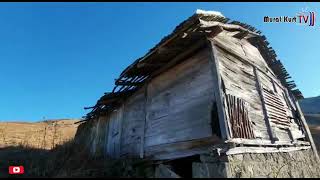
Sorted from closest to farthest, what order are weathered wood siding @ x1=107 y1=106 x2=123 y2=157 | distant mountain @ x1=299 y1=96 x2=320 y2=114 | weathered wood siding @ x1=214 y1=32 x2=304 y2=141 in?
weathered wood siding @ x1=214 y1=32 x2=304 y2=141 < weathered wood siding @ x1=107 y1=106 x2=123 y2=157 < distant mountain @ x1=299 y1=96 x2=320 y2=114

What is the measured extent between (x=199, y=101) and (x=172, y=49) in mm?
1865

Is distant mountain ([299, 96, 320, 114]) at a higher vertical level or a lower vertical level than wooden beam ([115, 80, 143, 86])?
higher

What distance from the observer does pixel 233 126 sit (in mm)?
6320

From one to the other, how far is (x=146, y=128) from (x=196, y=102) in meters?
2.17

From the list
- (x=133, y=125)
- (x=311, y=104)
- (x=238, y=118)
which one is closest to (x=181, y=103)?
(x=238, y=118)

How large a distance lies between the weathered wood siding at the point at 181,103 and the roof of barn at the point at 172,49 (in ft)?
1.43

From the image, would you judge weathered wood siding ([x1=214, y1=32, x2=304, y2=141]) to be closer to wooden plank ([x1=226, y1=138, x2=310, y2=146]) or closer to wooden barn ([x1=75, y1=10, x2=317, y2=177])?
wooden barn ([x1=75, y1=10, x2=317, y2=177])

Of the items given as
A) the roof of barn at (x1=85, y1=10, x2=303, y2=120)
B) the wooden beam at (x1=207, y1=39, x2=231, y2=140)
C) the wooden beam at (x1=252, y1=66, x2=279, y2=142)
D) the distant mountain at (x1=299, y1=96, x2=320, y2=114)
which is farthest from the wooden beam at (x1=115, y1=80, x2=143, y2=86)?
the distant mountain at (x1=299, y1=96, x2=320, y2=114)

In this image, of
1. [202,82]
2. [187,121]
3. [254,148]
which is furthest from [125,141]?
[254,148]

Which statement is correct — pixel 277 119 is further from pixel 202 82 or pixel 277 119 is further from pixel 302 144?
pixel 202 82

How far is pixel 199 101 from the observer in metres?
6.92

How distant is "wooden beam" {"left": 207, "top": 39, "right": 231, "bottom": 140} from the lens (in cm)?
603

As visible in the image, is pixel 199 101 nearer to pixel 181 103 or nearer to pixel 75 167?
pixel 181 103

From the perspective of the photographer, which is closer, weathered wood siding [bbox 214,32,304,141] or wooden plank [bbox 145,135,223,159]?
wooden plank [bbox 145,135,223,159]
